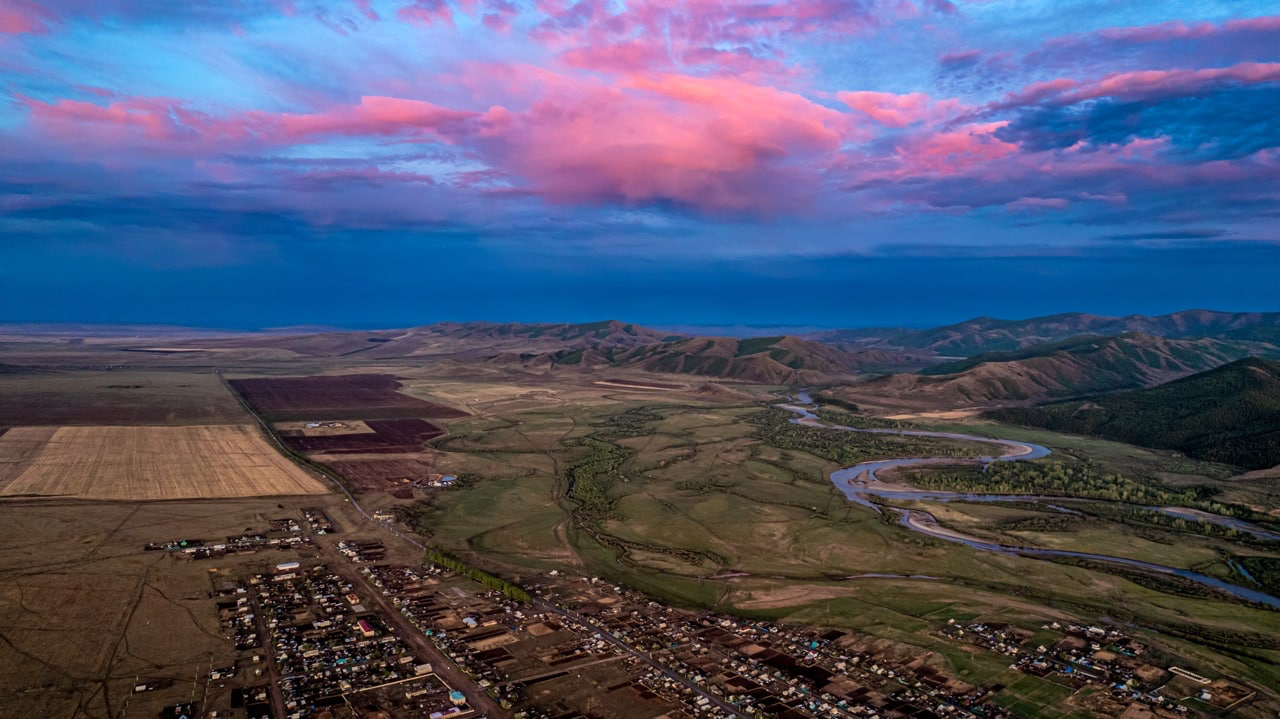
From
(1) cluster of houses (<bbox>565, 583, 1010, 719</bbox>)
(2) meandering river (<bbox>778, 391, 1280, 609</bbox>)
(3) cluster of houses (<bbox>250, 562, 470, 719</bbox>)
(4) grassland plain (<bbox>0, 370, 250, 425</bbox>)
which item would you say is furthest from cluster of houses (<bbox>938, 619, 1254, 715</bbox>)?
(4) grassland plain (<bbox>0, 370, 250, 425</bbox>)

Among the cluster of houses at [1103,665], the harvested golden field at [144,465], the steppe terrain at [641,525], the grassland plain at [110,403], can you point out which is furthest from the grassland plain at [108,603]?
the grassland plain at [110,403]

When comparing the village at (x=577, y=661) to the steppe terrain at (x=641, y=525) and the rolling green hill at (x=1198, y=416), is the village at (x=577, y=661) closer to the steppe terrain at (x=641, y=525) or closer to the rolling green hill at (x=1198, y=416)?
the steppe terrain at (x=641, y=525)

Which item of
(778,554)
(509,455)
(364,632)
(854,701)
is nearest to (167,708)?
(364,632)

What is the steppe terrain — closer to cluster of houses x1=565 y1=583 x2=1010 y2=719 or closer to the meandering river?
the meandering river

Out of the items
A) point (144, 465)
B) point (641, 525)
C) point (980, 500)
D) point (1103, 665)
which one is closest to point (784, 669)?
point (1103, 665)

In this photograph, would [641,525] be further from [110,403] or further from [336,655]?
[110,403]

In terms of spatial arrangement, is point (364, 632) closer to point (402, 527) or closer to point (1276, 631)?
point (402, 527)
